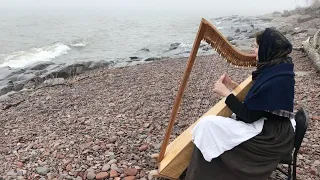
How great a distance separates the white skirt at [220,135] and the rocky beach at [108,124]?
2.67 ft

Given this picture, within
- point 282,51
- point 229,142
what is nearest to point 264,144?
point 229,142

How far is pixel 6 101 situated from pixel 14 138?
13.8 feet

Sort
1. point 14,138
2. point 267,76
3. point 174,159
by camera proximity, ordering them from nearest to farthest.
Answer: point 267,76, point 174,159, point 14,138

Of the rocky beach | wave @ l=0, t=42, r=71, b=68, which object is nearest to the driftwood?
the rocky beach

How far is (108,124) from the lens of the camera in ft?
18.9

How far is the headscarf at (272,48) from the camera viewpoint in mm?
2811

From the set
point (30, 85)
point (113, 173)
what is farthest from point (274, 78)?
point (30, 85)

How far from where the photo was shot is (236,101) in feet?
9.77

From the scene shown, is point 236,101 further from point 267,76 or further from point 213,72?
point 213,72

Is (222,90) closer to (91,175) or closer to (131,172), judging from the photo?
(131,172)

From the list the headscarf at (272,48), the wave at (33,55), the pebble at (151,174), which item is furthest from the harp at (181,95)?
the wave at (33,55)

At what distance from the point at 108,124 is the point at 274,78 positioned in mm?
3502

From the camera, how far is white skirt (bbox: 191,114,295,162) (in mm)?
2883

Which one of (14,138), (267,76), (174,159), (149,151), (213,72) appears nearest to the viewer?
(267,76)
